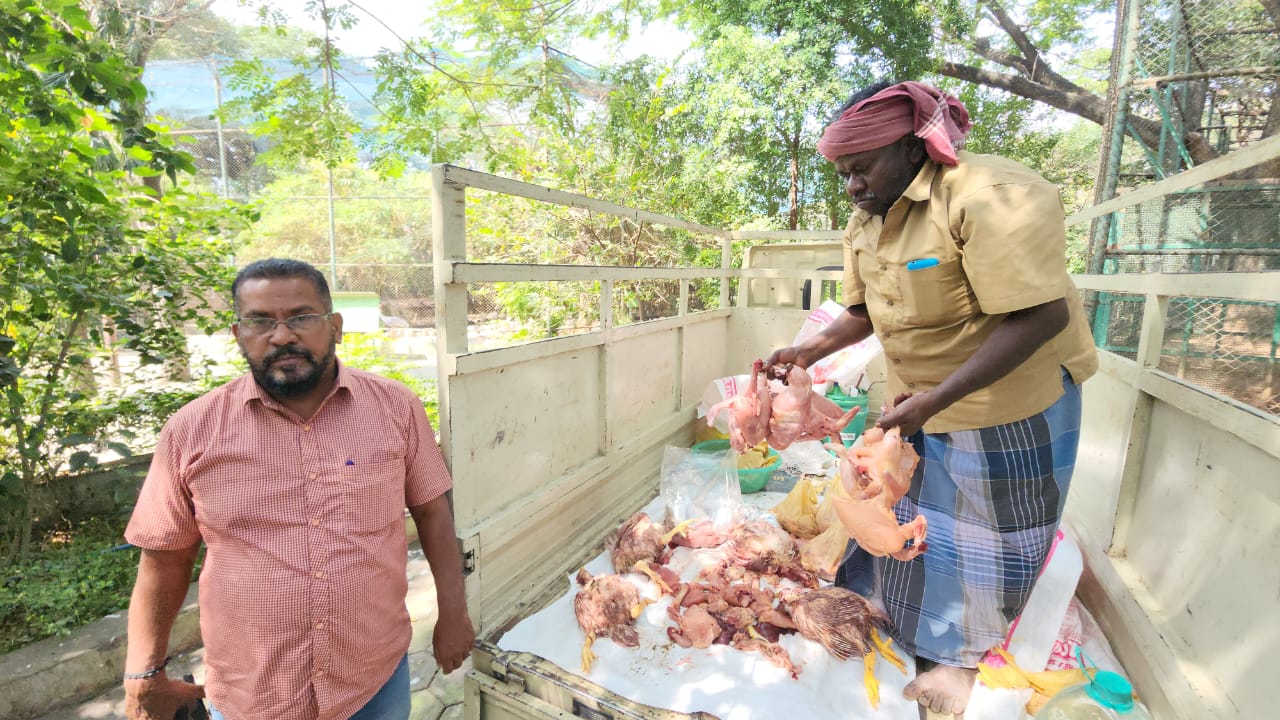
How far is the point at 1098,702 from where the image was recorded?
1767 mm

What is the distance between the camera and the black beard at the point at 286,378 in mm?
1619

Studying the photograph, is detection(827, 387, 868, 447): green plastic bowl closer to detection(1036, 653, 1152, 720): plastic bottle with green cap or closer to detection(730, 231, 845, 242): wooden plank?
detection(730, 231, 845, 242): wooden plank

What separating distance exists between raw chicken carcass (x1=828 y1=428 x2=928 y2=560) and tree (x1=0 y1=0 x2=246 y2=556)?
3303mm

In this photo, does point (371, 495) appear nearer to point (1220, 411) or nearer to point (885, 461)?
point (885, 461)

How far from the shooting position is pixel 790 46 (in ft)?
21.5

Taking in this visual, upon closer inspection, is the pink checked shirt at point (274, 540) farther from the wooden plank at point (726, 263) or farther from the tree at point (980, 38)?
the tree at point (980, 38)

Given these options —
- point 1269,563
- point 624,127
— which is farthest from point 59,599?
point 624,127

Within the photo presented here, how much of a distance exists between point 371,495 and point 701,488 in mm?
2210

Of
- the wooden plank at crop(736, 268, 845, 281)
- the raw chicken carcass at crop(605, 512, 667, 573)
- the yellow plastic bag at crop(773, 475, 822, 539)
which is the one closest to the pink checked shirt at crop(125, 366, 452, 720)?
the raw chicken carcass at crop(605, 512, 667, 573)

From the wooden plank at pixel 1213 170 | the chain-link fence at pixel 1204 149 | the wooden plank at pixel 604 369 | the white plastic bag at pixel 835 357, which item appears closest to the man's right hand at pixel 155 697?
the wooden plank at pixel 604 369

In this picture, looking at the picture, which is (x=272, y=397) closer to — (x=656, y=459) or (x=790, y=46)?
(x=656, y=459)

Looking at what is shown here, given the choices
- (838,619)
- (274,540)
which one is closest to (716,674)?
(838,619)

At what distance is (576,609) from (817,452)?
2495mm

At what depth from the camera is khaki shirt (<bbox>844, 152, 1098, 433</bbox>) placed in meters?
1.65
